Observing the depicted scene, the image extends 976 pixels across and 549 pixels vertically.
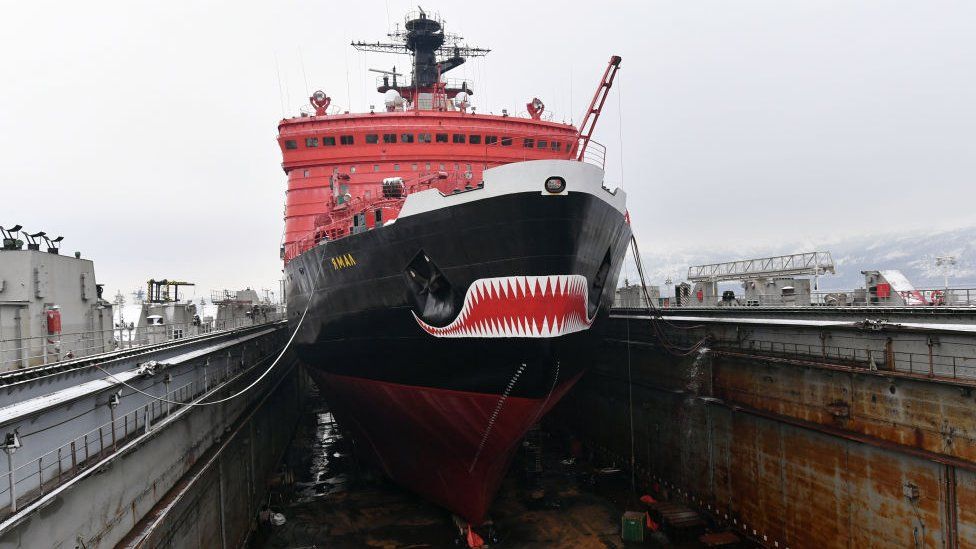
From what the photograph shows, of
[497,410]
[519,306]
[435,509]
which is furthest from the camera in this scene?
→ [435,509]

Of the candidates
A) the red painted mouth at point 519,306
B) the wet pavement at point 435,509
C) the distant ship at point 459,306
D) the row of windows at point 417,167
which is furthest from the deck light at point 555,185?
the row of windows at point 417,167

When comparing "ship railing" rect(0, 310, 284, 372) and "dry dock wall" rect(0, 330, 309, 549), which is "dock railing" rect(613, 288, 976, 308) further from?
"ship railing" rect(0, 310, 284, 372)

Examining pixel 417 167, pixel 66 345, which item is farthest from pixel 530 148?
pixel 66 345

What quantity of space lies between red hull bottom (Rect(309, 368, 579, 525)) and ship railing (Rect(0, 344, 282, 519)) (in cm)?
473

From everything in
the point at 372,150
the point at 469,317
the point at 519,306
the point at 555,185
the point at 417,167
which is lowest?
the point at 469,317

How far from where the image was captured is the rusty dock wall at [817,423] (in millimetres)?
9734

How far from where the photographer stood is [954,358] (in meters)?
9.62

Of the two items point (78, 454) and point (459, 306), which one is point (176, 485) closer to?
point (78, 454)

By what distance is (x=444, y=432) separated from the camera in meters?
13.0

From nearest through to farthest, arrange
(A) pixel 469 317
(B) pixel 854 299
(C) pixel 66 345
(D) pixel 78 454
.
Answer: (D) pixel 78 454 < (A) pixel 469 317 < (C) pixel 66 345 < (B) pixel 854 299

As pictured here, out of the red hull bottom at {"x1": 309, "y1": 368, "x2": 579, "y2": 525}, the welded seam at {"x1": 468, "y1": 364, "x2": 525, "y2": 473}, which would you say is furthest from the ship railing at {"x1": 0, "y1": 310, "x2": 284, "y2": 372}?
the welded seam at {"x1": 468, "y1": 364, "x2": 525, "y2": 473}

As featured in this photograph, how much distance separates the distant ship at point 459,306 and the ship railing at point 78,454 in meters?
4.34

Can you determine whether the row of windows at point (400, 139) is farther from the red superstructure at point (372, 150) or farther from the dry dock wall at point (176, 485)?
the dry dock wall at point (176, 485)

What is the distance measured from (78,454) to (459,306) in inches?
252
